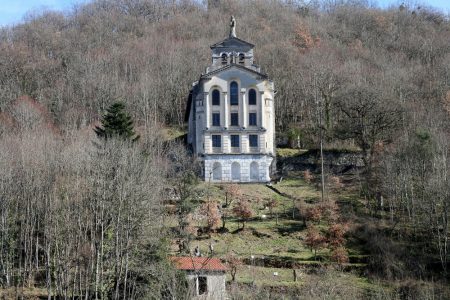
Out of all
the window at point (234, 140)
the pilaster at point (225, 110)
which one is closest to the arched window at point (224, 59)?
the pilaster at point (225, 110)

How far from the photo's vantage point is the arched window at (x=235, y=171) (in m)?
54.7

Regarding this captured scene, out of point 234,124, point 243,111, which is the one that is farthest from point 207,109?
point 243,111

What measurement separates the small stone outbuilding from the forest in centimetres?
78

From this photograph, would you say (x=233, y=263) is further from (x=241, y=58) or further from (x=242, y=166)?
(x=241, y=58)

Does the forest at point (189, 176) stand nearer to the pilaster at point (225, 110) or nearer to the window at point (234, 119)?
the pilaster at point (225, 110)

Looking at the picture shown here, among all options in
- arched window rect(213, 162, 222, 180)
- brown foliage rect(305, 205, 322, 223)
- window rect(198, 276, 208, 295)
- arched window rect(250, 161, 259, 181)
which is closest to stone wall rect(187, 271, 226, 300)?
window rect(198, 276, 208, 295)

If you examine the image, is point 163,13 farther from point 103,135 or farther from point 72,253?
point 72,253

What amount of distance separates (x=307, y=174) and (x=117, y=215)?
72.9 ft

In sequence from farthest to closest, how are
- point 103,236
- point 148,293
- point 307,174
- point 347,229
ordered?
point 307,174, point 347,229, point 103,236, point 148,293

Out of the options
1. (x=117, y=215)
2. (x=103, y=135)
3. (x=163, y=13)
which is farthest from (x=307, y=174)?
(x=163, y=13)

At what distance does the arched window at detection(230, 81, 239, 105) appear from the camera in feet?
184

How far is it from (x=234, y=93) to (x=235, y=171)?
6.37 meters

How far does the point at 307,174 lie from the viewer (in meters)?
54.5

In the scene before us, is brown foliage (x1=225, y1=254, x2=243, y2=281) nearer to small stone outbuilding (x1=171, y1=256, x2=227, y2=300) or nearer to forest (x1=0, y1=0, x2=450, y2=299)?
forest (x1=0, y1=0, x2=450, y2=299)
